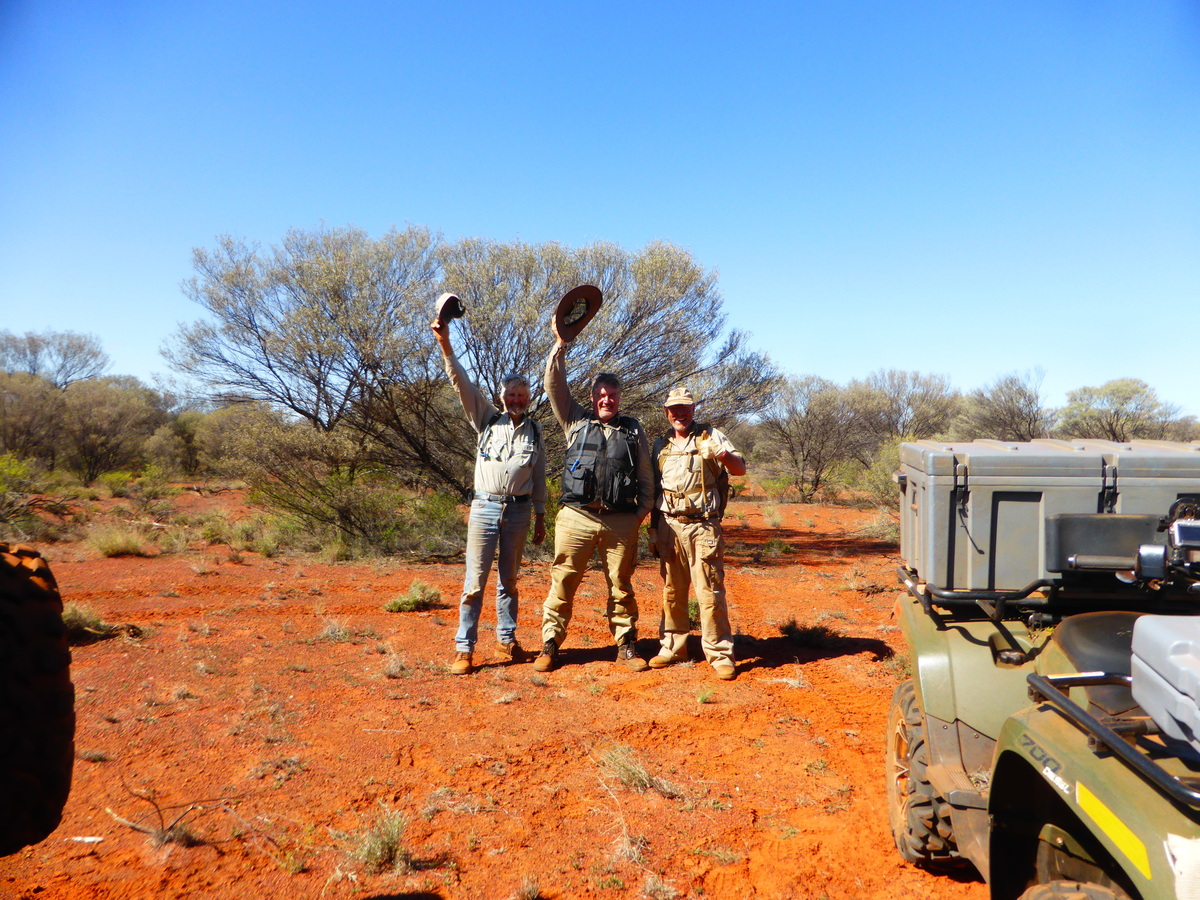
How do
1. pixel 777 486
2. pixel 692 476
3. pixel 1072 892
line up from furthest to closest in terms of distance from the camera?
pixel 777 486 < pixel 692 476 < pixel 1072 892

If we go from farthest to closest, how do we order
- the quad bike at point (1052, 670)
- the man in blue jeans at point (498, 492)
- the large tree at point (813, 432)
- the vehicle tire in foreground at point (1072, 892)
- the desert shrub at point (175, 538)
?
the large tree at point (813, 432)
the desert shrub at point (175, 538)
the man in blue jeans at point (498, 492)
the vehicle tire in foreground at point (1072, 892)
the quad bike at point (1052, 670)

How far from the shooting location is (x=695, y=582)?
5.22m

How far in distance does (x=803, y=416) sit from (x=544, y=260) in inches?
591

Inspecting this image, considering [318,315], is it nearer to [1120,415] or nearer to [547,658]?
[547,658]

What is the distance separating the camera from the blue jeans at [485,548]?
205 inches

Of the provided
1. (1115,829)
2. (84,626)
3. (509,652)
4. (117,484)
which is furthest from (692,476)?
(117,484)

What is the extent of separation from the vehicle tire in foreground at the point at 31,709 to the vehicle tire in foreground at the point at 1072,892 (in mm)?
2015

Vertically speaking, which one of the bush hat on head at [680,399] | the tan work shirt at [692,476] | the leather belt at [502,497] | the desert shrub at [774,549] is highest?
the bush hat on head at [680,399]

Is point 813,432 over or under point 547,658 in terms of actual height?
over

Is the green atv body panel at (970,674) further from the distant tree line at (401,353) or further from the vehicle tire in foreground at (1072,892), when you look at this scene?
the distant tree line at (401,353)

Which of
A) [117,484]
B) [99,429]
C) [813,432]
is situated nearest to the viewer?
[117,484]

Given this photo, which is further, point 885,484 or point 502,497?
point 885,484

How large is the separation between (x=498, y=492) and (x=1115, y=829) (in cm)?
420

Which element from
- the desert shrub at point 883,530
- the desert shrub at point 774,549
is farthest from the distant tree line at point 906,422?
the desert shrub at point 774,549
